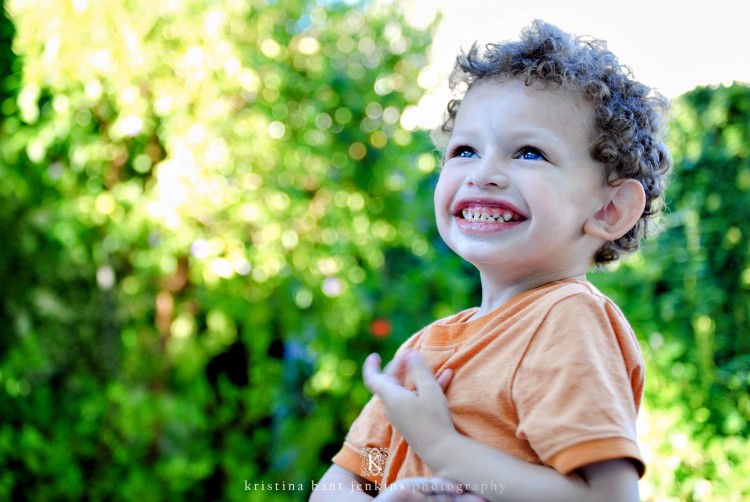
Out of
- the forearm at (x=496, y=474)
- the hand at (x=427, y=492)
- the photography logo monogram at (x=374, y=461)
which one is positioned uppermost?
the forearm at (x=496, y=474)

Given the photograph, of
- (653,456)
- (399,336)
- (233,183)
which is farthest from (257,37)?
(653,456)

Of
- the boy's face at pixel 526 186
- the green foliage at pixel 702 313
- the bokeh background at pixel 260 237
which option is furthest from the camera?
the bokeh background at pixel 260 237

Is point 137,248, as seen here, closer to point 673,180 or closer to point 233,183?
point 233,183

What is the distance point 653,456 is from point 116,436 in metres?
2.30

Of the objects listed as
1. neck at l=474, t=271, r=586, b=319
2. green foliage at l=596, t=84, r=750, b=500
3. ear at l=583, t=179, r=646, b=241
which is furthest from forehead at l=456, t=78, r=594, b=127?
green foliage at l=596, t=84, r=750, b=500

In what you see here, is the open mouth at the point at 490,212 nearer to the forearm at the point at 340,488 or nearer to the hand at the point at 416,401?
the hand at the point at 416,401

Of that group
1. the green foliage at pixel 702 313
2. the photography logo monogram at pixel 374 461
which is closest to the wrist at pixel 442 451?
the photography logo monogram at pixel 374 461

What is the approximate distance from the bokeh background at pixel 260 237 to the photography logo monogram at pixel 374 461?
75.6 inches

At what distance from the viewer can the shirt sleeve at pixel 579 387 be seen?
1.01 m

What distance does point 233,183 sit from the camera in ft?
10.7

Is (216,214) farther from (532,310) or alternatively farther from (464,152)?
(532,310)

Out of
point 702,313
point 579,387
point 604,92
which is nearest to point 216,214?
point 702,313

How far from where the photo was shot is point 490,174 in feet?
4.14

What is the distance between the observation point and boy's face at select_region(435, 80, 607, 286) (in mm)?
1241
